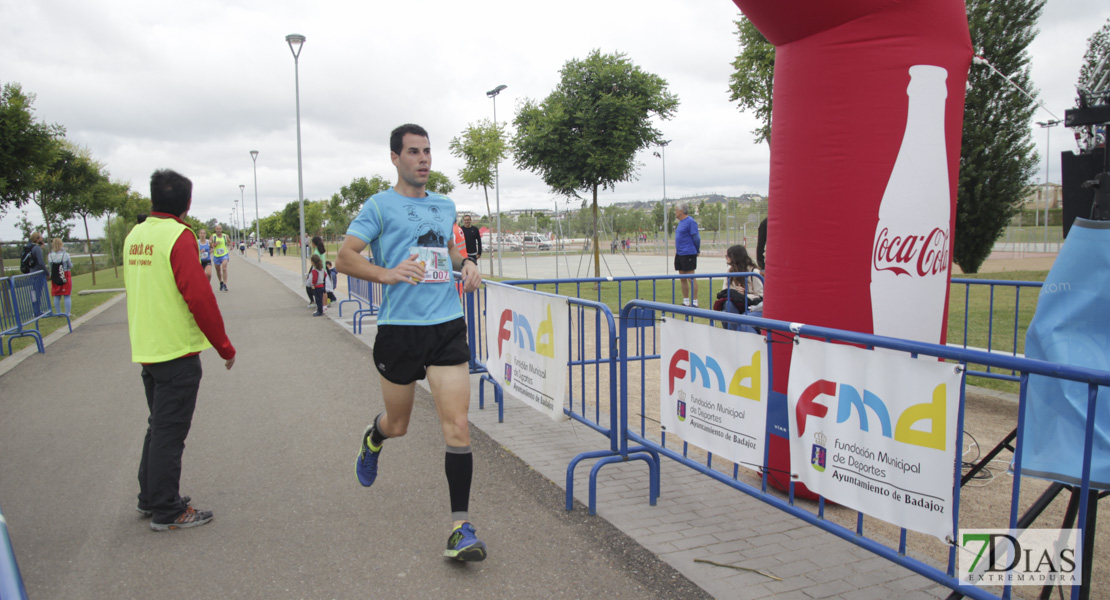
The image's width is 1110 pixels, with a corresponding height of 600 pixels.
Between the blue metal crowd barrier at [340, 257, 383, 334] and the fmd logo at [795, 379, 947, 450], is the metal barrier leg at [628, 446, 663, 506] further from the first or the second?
the blue metal crowd barrier at [340, 257, 383, 334]

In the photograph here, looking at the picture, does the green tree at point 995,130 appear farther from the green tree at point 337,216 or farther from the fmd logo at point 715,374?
the green tree at point 337,216

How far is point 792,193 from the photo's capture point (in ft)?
13.5

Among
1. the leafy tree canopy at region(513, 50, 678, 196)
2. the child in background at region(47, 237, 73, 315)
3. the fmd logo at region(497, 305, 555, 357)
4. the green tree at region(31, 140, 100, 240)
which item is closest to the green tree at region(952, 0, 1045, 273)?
the leafy tree canopy at region(513, 50, 678, 196)

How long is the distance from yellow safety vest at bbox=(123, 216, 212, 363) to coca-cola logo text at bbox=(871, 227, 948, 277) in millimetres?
3840

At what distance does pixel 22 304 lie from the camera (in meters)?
11.0

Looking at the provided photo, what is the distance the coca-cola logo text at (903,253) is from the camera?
3891 millimetres

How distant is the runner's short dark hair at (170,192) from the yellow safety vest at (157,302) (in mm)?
96

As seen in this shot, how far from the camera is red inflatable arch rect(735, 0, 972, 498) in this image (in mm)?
3836

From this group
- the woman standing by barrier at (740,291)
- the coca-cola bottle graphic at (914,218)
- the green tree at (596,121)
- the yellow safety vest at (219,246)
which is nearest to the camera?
A: the coca-cola bottle graphic at (914,218)

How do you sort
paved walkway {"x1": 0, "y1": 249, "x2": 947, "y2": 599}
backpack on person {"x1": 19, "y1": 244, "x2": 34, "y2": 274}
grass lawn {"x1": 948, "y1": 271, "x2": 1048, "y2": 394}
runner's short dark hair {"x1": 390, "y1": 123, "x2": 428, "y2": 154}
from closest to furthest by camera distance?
paved walkway {"x1": 0, "y1": 249, "x2": 947, "y2": 599}, runner's short dark hair {"x1": 390, "y1": 123, "x2": 428, "y2": 154}, grass lawn {"x1": 948, "y1": 271, "x2": 1048, "y2": 394}, backpack on person {"x1": 19, "y1": 244, "x2": 34, "y2": 274}

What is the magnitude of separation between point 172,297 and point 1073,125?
4.36 m

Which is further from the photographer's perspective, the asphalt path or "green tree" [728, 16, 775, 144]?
"green tree" [728, 16, 775, 144]

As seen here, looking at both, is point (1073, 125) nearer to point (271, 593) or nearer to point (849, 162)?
point (849, 162)

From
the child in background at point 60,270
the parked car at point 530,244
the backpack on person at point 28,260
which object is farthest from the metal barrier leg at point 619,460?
the parked car at point 530,244
